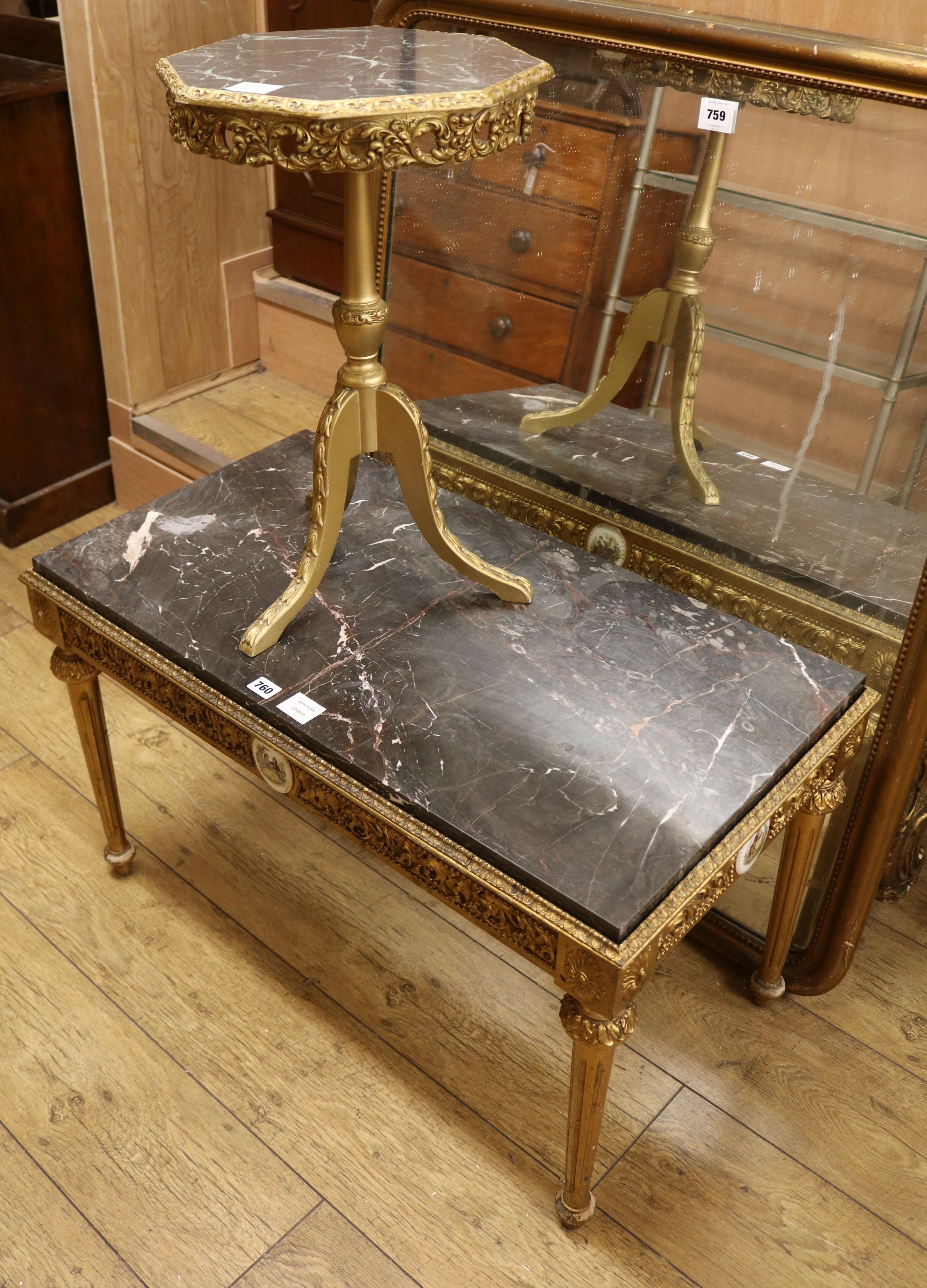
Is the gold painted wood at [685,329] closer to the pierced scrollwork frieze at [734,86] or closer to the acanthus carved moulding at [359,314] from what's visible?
the pierced scrollwork frieze at [734,86]

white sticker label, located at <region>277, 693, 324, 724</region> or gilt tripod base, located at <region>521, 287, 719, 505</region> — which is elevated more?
gilt tripod base, located at <region>521, 287, 719, 505</region>

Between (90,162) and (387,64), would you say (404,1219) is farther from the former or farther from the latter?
(90,162)

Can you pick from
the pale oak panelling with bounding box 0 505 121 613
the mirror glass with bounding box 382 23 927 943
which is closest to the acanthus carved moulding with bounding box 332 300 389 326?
the mirror glass with bounding box 382 23 927 943

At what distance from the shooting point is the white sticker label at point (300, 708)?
4.53ft

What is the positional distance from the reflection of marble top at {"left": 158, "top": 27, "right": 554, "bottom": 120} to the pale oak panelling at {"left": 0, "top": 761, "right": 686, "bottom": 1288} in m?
1.28

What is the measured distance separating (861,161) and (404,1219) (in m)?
1.49

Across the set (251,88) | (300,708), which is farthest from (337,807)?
(251,88)

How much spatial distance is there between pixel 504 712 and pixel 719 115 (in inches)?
33.7

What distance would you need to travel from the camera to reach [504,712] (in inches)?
55.1

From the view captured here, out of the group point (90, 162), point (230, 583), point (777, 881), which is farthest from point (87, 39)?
point (777, 881)

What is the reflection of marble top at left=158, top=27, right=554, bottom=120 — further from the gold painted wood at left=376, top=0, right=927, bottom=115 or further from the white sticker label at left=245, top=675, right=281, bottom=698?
the white sticker label at left=245, top=675, right=281, bottom=698

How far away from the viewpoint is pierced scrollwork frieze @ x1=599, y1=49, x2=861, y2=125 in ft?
4.58

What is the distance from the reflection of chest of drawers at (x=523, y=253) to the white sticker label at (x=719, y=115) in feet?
0.11

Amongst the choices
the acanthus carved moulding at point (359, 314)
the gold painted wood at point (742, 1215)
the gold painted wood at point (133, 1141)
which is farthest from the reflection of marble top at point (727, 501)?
the gold painted wood at point (133, 1141)
